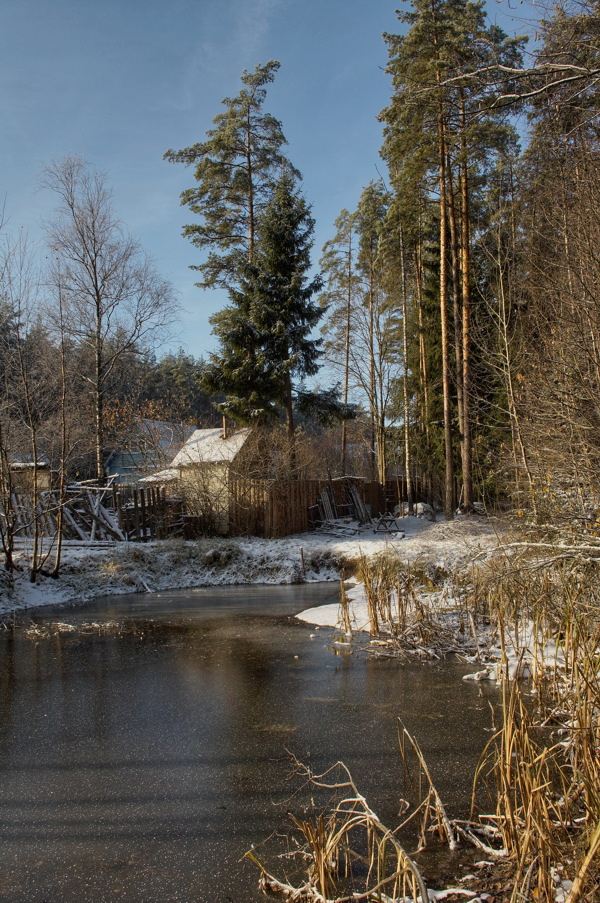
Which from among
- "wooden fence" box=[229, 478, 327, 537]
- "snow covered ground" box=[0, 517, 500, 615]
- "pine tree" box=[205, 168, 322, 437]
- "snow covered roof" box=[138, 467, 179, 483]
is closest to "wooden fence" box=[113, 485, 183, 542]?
"snow covered ground" box=[0, 517, 500, 615]

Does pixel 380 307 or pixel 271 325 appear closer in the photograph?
pixel 271 325

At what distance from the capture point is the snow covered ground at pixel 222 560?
12.1 metres

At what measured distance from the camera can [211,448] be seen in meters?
18.3

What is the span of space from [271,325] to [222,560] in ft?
26.2

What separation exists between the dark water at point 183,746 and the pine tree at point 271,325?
1110 cm

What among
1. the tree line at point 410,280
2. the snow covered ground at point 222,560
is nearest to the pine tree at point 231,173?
the tree line at point 410,280

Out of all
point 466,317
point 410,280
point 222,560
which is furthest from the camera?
point 410,280

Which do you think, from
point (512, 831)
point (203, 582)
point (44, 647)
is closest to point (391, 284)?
point (203, 582)

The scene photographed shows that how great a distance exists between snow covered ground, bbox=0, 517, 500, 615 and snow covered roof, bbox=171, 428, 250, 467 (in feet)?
9.61

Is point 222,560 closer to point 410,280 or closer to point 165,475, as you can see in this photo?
point 165,475

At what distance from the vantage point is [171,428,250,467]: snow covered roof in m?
17.4

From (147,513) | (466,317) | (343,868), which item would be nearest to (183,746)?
(343,868)

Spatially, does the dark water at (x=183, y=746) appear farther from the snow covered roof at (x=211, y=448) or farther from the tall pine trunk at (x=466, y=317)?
the snow covered roof at (x=211, y=448)

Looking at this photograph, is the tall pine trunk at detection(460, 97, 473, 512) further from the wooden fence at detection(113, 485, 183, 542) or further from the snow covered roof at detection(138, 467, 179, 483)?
the snow covered roof at detection(138, 467, 179, 483)
